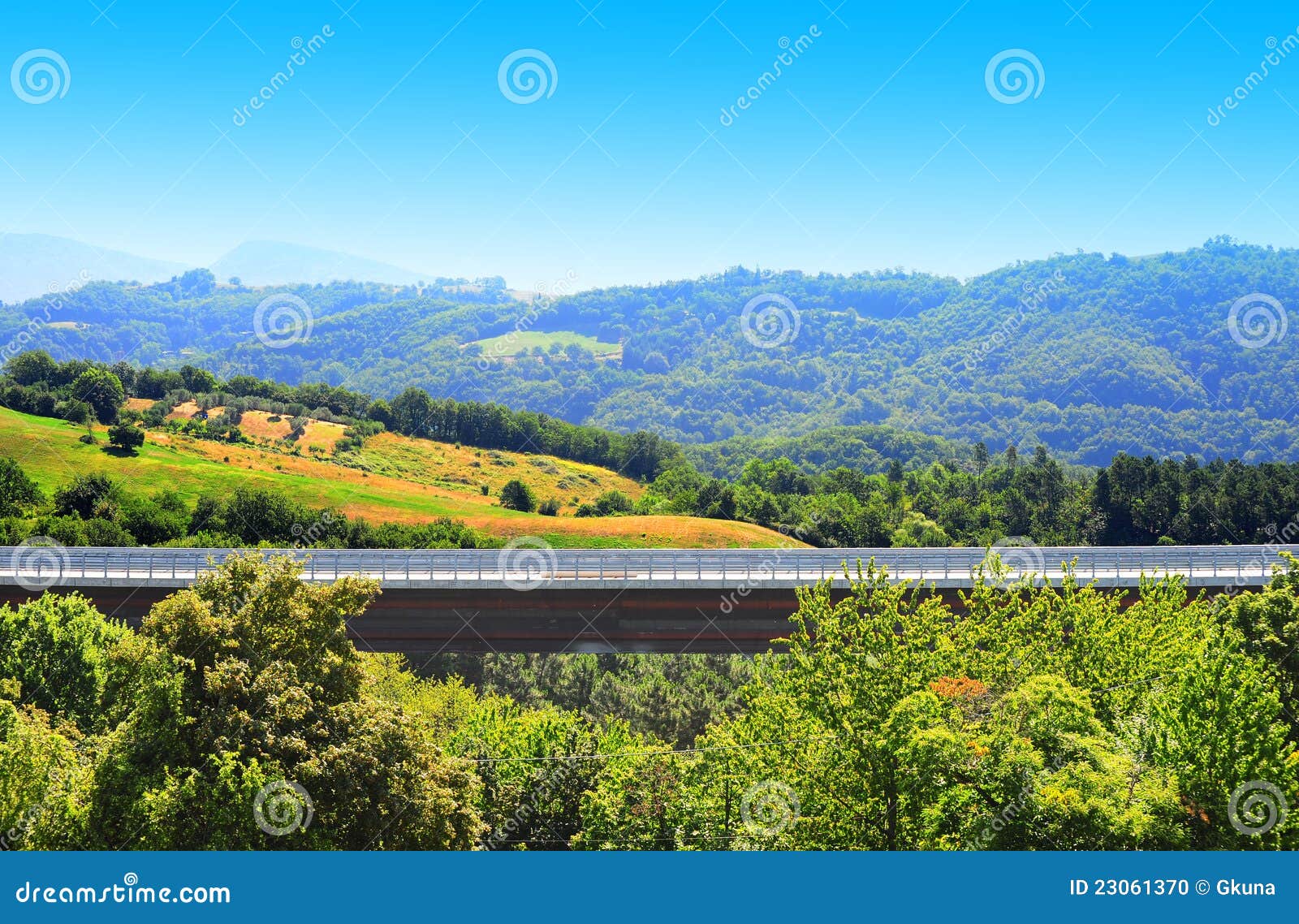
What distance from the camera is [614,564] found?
3478cm

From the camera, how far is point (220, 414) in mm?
108812

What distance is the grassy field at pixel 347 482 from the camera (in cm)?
6975

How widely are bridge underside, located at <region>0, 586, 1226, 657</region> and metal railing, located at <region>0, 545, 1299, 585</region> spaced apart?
54cm

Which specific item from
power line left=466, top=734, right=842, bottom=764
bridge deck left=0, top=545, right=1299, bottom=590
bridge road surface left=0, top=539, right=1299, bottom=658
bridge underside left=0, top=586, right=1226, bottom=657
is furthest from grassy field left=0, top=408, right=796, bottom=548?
power line left=466, top=734, right=842, bottom=764

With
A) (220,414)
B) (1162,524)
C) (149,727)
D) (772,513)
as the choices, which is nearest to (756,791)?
(149,727)

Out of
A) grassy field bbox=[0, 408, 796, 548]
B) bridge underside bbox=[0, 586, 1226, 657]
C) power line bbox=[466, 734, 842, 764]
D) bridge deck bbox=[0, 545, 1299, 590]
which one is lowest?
power line bbox=[466, 734, 842, 764]

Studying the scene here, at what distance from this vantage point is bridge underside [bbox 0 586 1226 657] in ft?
111

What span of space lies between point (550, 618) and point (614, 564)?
278 centimetres

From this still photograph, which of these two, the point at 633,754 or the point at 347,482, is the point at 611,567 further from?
the point at 347,482

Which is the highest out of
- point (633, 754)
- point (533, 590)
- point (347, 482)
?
point (347, 482)

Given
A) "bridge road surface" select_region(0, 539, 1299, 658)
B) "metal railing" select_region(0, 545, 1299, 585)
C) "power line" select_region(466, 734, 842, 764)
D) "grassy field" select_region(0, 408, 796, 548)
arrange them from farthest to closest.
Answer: "grassy field" select_region(0, 408, 796, 548), "metal railing" select_region(0, 545, 1299, 585), "bridge road surface" select_region(0, 539, 1299, 658), "power line" select_region(466, 734, 842, 764)

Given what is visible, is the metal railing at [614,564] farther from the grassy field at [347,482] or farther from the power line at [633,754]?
the grassy field at [347,482]

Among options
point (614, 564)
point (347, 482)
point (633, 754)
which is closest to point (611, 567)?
Answer: point (614, 564)

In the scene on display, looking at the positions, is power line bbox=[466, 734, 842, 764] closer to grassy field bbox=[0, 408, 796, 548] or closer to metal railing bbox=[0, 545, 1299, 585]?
metal railing bbox=[0, 545, 1299, 585]
